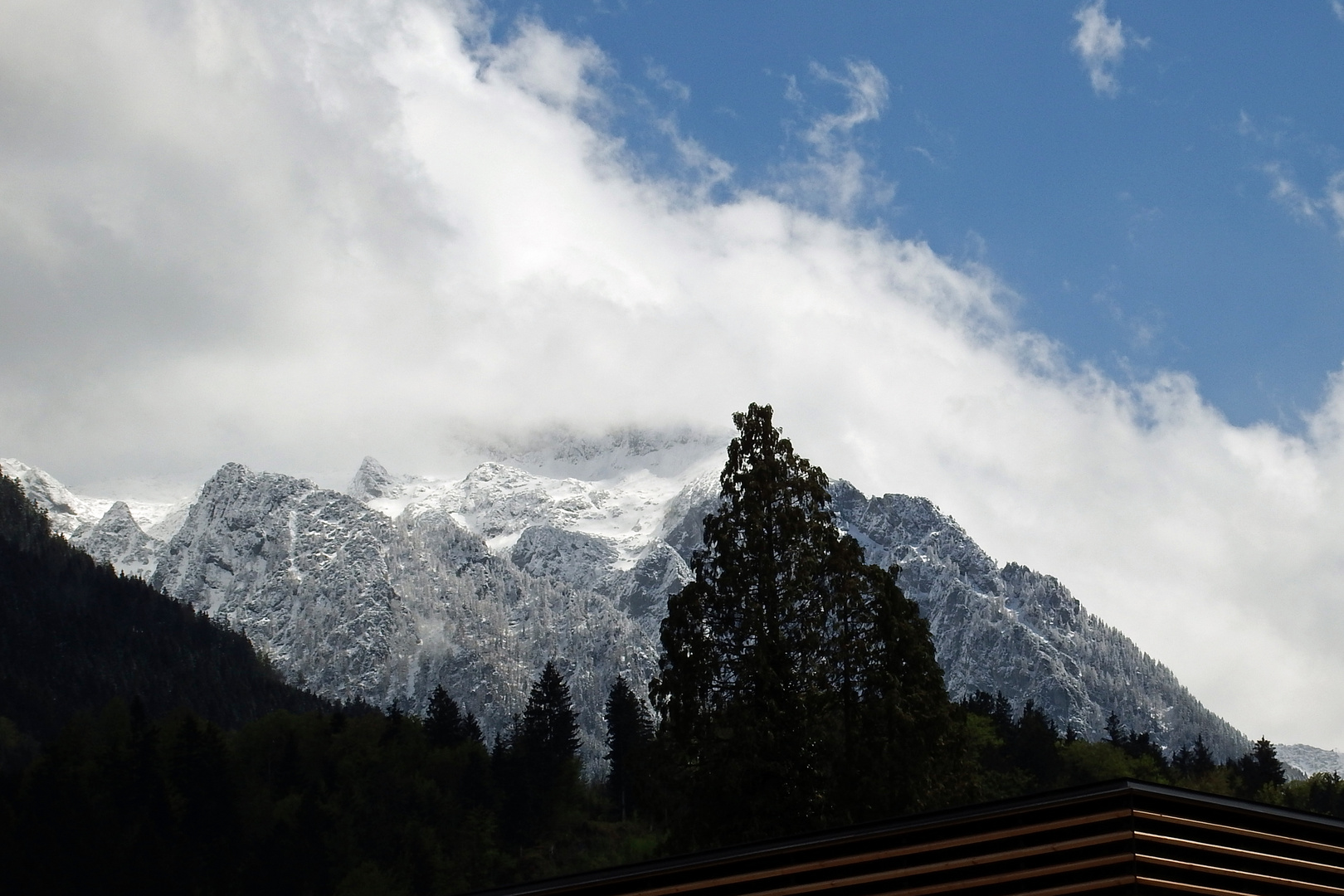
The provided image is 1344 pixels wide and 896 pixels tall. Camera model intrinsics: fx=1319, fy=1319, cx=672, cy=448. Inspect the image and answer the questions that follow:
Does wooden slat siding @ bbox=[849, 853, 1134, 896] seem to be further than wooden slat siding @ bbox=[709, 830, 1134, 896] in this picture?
No

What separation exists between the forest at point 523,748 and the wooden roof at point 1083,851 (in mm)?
10994

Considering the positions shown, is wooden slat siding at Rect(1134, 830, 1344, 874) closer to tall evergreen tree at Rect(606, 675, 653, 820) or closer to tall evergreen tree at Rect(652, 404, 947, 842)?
tall evergreen tree at Rect(652, 404, 947, 842)

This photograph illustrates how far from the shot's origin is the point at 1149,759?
3263 inches

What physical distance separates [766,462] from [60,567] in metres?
141

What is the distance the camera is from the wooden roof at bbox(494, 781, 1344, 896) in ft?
41.1

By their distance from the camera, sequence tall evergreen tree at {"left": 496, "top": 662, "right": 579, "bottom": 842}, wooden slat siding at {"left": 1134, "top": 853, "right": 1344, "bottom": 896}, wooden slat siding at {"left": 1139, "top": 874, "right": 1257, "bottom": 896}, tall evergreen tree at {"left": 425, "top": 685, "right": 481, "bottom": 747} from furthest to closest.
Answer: tall evergreen tree at {"left": 425, "top": 685, "right": 481, "bottom": 747} → tall evergreen tree at {"left": 496, "top": 662, "right": 579, "bottom": 842} → wooden slat siding at {"left": 1134, "top": 853, "right": 1344, "bottom": 896} → wooden slat siding at {"left": 1139, "top": 874, "right": 1257, "bottom": 896}

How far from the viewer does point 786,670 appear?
2577cm

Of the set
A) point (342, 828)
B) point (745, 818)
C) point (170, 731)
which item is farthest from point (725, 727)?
point (170, 731)

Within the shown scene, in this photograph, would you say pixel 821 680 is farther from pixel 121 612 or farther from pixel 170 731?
pixel 121 612

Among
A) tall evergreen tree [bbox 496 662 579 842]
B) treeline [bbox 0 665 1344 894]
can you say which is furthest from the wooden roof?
tall evergreen tree [bbox 496 662 579 842]

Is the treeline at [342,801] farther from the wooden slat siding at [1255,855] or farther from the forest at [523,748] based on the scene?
the wooden slat siding at [1255,855]

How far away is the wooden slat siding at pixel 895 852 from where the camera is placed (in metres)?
12.7

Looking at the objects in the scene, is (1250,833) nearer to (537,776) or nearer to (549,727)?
(537,776)

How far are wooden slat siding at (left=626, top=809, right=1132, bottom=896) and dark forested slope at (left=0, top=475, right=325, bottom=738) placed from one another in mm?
120812
